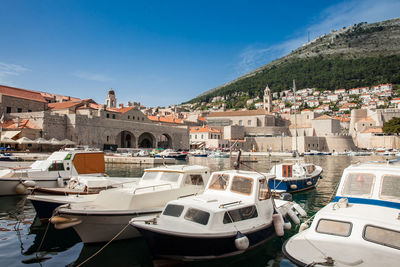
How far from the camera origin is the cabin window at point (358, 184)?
17.7 ft

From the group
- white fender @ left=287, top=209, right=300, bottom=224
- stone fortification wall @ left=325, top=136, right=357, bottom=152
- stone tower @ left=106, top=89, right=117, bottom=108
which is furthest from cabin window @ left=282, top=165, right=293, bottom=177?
stone fortification wall @ left=325, top=136, right=357, bottom=152

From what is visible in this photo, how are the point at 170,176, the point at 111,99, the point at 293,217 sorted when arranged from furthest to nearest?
1. the point at 111,99
2. the point at 170,176
3. the point at 293,217

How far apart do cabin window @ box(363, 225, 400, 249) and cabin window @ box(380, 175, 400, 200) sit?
4.64ft

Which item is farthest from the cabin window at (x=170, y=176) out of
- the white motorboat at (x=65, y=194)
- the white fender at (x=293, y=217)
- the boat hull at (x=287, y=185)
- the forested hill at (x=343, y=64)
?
the forested hill at (x=343, y=64)

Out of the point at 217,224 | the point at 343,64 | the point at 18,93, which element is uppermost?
the point at 343,64

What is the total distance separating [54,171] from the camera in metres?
12.1

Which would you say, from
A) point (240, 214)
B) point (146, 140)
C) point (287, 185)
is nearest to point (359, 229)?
point (240, 214)

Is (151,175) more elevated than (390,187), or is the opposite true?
(390,187)

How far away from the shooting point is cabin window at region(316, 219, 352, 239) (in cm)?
423

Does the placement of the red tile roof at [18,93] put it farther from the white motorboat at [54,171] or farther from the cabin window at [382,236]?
the cabin window at [382,236]

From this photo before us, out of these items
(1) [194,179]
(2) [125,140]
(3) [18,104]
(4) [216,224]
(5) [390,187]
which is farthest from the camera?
(2) [125,140]

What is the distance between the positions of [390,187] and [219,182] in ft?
11.9

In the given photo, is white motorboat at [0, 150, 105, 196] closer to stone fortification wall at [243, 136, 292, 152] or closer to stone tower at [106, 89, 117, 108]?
stone tower at [106, 89, 117, 108]

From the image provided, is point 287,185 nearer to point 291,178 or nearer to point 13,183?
point 291,178
